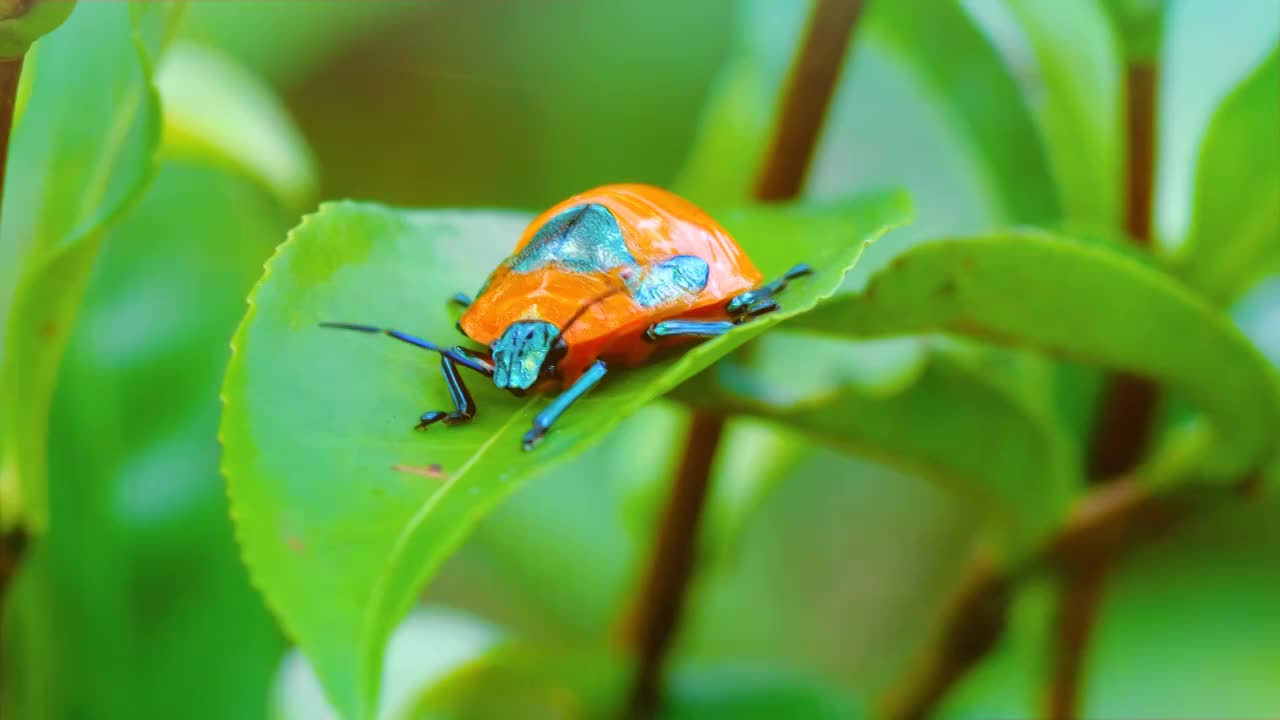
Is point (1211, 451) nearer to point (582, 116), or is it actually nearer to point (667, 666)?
point (667, 666)

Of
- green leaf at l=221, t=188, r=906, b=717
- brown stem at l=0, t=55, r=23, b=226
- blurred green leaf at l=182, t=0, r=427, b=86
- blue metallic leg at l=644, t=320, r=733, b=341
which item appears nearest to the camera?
green leaf at l=221, t=188, r=906, b=717

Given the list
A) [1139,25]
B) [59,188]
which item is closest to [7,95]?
[59,188]

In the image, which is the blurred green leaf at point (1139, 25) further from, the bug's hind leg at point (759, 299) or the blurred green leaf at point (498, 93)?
the blurred green leaf at point (498, 93)

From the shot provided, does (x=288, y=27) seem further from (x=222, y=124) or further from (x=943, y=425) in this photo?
(x=943, y=425)

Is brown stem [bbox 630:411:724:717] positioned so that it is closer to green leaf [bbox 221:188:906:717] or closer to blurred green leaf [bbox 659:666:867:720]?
blurred green leaf [bbox 659:666:867:720]

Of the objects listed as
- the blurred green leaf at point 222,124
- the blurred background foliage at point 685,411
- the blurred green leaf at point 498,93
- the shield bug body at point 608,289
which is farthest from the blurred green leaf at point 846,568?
the shield bug body at point 608,289

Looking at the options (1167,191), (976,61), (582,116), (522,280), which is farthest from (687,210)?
(582,116)

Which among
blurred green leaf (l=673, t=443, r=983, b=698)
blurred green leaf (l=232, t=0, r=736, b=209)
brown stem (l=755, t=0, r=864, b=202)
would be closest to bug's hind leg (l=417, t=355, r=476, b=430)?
brown stem (l=755, t=0, r=864, b=202)
